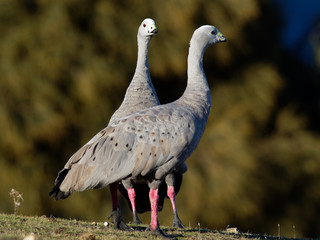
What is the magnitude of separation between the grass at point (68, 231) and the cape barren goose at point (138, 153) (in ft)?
1.01

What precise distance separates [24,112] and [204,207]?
3.91m

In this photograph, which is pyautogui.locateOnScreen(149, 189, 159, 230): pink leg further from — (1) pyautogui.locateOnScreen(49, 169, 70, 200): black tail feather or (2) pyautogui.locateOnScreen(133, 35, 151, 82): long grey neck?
(2) pyautogui.locateOnScreen(133, 35, 151, 82): long grey neck

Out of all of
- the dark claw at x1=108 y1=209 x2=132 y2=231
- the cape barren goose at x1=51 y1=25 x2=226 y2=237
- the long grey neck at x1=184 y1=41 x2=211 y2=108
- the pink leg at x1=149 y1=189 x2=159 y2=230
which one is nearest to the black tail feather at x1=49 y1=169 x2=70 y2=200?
the cape barren goose at x1=51 y1=25 x2=226 y2=237

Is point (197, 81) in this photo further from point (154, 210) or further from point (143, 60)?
point (143, 60)

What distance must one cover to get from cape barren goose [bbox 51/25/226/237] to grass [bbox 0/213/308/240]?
1.01 feet

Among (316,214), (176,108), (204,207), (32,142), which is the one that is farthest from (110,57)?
(176,108)

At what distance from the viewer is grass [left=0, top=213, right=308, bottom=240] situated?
5613 mm

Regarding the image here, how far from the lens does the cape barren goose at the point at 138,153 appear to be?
5.94 metres

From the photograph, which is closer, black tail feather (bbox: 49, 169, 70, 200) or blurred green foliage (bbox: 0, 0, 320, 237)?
black tail feather (bbox: 49, 169, 70, 200)

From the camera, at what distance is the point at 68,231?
233 inches

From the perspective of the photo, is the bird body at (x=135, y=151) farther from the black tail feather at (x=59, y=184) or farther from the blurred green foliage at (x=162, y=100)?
the blurred green foliage at (x=162, y=100)

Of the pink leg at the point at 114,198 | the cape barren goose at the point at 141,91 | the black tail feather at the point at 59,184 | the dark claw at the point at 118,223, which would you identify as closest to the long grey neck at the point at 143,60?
the cape barren goose at the point at 141,91

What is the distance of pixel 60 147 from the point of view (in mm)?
12672

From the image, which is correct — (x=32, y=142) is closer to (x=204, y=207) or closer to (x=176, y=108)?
(x=204, y=207)
